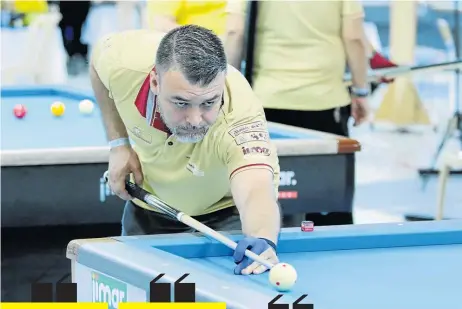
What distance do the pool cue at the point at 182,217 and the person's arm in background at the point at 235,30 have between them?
4.18ft

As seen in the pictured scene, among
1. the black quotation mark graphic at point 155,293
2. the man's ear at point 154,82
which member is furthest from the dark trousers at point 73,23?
the black quotation mark graphic at point 155,293

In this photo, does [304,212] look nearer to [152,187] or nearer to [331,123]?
[331,123]

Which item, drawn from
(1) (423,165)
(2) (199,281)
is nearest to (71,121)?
(2) (199,281)

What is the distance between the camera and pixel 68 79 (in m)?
10.5

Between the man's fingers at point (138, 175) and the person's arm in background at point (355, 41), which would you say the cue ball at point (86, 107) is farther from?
the man's fingers at point (138, 175)

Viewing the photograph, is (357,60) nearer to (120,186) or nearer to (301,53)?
(301,53)

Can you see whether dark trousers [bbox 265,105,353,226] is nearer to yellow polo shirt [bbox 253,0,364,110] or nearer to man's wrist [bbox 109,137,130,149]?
yellow polo shirt [bbox 253,0,364,110]

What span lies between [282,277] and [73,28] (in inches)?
375

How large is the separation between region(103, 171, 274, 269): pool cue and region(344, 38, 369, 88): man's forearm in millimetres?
1461

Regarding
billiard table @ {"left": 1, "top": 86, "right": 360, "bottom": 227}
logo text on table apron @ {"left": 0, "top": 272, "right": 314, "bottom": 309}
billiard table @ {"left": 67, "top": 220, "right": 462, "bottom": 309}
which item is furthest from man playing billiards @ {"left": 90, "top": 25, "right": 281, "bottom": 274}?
billiard table @ {"left": 1, "top": 86, "right": 360, "bottom": 227}

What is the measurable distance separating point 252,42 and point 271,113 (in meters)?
0.31

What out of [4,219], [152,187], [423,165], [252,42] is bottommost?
[423,165]

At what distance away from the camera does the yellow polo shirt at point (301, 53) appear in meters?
4.18

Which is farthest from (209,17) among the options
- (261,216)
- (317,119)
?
(261,216)
